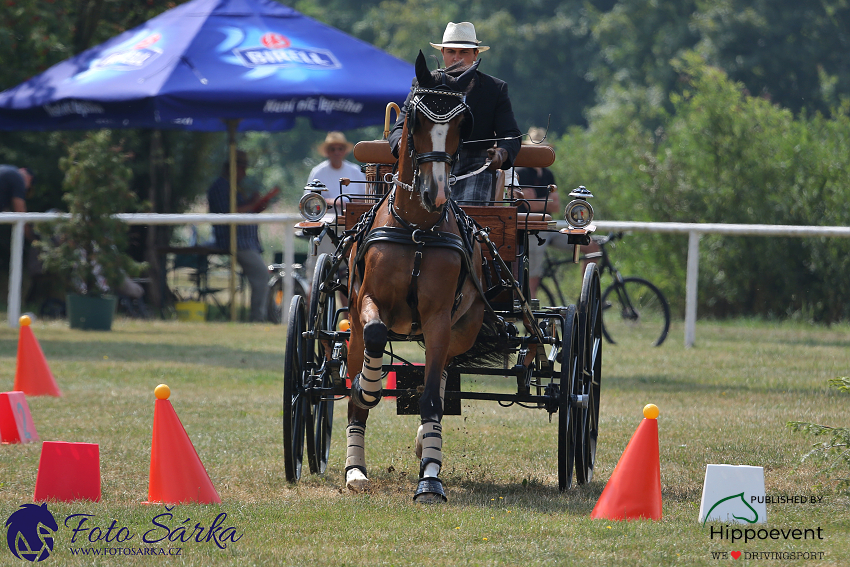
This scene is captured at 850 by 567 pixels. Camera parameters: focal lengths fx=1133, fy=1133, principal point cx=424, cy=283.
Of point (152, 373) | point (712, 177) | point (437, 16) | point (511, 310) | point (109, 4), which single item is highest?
point (437, 16)

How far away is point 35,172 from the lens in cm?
1833

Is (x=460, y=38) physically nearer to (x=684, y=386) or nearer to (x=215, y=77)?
(x=684, y=386)

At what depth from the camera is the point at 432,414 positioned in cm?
577

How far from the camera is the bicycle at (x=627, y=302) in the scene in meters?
13.7

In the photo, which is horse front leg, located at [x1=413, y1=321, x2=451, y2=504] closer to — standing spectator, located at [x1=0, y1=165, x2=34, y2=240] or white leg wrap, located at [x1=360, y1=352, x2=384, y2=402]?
white leg wrap, located at [x1=360, y1=352, x2=384, y2=402]

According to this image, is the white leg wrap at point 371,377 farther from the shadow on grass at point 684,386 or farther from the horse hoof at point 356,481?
the shadow on grass at point 684,386

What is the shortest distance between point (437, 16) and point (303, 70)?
32370mm

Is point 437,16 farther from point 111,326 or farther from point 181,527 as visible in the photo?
point 181,527

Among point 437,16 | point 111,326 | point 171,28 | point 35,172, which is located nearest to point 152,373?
point 111,326

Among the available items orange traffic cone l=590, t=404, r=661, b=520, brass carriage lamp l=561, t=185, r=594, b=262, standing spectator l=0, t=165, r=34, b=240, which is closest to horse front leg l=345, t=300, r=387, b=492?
orange traffic cone l=590, t=404, r=661, b=520

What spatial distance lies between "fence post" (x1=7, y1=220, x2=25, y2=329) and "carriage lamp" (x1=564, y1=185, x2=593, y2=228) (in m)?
9.64

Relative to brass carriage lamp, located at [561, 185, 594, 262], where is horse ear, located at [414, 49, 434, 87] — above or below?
above

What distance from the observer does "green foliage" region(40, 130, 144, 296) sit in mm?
14594

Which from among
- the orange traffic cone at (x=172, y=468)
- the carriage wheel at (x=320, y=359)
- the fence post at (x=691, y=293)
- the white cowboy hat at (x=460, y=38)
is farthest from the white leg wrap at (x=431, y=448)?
the fence post at (x=691, y=293)
